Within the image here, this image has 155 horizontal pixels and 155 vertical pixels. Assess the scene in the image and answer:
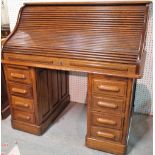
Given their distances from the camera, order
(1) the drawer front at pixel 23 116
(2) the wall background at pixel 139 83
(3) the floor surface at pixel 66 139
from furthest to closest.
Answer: (2) the wall background at pixel 139 83
(1) the drawer front at pixel 23 116
(3) the floor surface at pixel 66 139

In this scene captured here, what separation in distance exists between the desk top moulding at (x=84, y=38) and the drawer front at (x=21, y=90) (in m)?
0.22

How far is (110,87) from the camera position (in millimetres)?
1414

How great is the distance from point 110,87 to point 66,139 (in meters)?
0.75

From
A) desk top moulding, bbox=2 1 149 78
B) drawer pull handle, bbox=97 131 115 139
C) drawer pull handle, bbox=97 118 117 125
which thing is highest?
desk top moulding, bbox=2 1 149 78

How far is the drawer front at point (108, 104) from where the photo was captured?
57.0 inches

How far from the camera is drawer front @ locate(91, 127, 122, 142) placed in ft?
5.13

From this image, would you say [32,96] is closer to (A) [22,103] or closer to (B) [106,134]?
(A) [22,103]

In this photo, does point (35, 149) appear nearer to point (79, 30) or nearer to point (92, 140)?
point (92, 140)

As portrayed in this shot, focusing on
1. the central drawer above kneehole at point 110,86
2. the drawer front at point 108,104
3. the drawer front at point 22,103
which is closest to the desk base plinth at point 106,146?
the drawer front at point 108,104

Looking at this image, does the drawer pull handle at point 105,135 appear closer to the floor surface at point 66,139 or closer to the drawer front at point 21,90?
the floor surface at point 66,139

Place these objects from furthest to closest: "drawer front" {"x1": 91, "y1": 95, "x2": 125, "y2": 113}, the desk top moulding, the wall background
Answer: the wall background, "drawer front" {"x1": 91, "y1": 95, "x2": 125, "y2": 113}, the desk top moulding

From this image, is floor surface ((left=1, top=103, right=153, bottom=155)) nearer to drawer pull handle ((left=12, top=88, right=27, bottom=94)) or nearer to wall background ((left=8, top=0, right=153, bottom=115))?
wall background ((left=8, top=0, right=153, bottom=115))

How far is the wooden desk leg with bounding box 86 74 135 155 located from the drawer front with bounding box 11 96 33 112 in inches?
22.2

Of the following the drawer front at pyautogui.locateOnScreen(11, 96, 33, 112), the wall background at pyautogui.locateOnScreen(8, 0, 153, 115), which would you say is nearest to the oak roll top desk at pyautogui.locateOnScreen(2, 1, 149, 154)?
the drawer front at pyautogui.locateOnScreen(11, 96, 33, 112)
